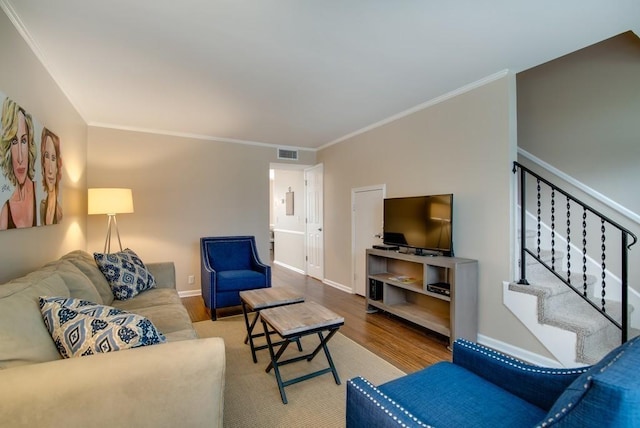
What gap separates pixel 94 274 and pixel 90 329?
4.96 ft

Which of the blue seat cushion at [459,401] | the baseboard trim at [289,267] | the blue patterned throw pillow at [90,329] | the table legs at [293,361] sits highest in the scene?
the blue patterned throw pillow at [90,329]

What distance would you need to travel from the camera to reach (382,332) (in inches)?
125

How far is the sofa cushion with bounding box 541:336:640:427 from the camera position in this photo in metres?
0.71

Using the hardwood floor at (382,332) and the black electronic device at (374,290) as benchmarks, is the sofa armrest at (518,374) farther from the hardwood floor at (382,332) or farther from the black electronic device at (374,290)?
the black electronic device at (374,290)

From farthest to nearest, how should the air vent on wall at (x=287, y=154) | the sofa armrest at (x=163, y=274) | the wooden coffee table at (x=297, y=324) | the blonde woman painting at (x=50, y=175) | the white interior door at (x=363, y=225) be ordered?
1. the air vent on wall at (x=287, y=154)
2. the white interior door at (x=363, y=225)
3. the sofa armrest at (x=163, y=274)
4. the blonde woman painting at (x=50, y=175)
5. the wooden coffee table at (x=297, y=324)

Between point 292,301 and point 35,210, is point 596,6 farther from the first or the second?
point 35,210

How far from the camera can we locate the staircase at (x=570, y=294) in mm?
2227

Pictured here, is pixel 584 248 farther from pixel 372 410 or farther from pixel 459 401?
pixel 372 410

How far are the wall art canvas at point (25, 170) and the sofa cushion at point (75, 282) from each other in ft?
1.16

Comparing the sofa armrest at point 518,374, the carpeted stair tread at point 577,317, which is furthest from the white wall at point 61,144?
the carpeted stair tread at point 577,317

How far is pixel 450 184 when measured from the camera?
3178mm

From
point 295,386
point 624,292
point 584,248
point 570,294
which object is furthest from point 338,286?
point 624,292

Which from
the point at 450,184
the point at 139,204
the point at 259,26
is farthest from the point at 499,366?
the point at 139,204

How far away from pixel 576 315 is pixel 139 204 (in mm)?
5103
